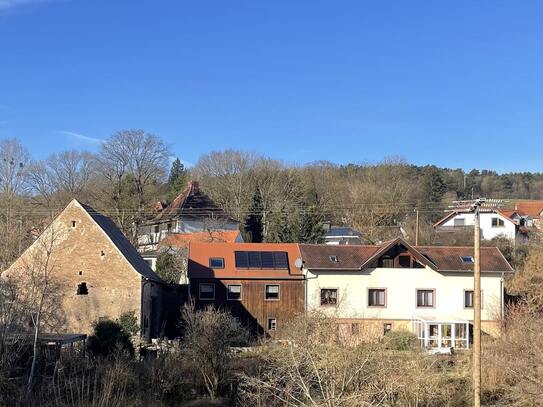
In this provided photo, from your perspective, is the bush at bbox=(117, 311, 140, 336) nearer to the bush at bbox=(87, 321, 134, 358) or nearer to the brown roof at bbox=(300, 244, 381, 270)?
the bush at bbox=(87, 321, 134, 358)

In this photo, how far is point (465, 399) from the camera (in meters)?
22.3

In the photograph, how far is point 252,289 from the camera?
133 ft

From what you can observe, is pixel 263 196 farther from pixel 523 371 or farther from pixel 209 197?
pixel 523 371

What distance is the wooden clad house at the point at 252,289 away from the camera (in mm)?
40250

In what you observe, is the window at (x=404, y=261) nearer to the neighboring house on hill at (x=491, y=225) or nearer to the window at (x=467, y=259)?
the window at (x=467, y=259)

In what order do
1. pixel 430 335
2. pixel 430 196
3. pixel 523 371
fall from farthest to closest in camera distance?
pixel 430 196
pixel 430 335
pixel 523 371

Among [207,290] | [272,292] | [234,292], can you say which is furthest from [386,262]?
[207,290]

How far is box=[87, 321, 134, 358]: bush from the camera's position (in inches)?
1081

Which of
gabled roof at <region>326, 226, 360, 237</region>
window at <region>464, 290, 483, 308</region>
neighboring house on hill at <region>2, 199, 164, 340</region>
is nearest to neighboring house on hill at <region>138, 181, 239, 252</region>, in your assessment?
gabled roof at <region>326, 226, 360, 237</region>

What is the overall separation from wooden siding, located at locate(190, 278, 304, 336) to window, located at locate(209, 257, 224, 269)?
1025mm

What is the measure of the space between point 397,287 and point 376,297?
1.49m

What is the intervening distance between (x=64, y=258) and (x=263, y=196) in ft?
110

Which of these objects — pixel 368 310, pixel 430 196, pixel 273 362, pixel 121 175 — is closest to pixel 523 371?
pixel 273 362

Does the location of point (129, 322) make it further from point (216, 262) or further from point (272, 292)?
point (272, 292)
